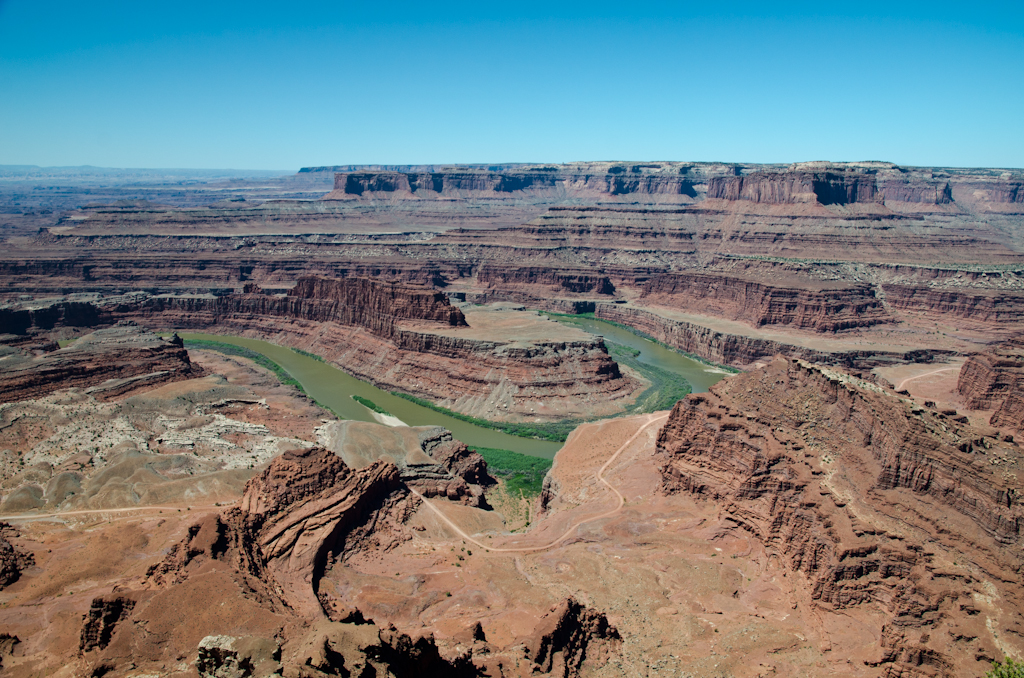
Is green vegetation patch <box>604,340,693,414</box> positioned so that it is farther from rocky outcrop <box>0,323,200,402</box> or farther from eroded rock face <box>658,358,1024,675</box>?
rocky outcrop <box>0,323,200,402</box>

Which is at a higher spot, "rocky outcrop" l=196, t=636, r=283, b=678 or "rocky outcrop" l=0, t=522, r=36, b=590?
"rocky outcrop" l=196, t=636, r=283, b=678

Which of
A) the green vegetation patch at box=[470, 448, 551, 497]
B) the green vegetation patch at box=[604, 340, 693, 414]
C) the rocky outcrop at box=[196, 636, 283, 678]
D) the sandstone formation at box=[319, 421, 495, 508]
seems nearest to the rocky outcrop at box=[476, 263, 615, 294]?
the green vegetation patch at box=[604, 340, 693, 414]

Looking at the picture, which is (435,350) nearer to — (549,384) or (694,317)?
(549,384)

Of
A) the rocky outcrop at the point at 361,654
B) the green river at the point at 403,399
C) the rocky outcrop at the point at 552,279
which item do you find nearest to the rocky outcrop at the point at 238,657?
the rocky outcrop at the point at 361,654

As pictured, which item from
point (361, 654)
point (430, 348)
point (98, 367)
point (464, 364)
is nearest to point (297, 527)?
point (361, 654)

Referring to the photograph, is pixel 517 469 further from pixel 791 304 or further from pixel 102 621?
pixel 791 304

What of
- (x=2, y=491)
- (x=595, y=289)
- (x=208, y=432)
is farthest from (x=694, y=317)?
(x=2, y=491)

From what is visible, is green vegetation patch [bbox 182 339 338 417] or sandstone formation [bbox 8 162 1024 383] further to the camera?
sandstone formation [bbox 8 162 1024 383]

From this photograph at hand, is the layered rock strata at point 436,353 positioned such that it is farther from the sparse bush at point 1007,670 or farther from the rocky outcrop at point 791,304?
the sparse bush at point 1007,670
